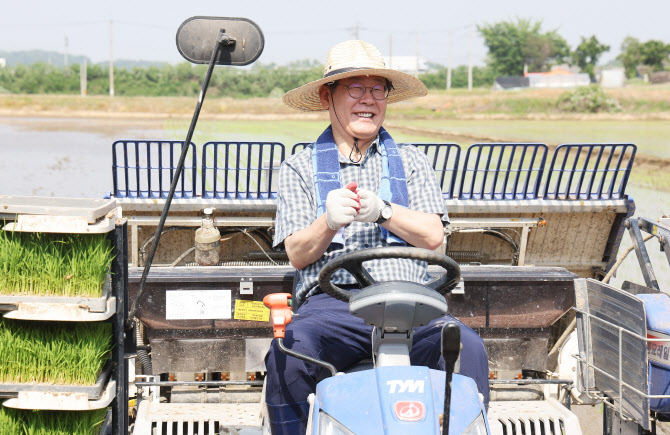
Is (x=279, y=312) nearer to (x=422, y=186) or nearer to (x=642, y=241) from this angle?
(x=422, y=186)

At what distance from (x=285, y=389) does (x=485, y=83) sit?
8621cm

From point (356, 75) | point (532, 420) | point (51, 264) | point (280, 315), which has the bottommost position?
point (532, 420)

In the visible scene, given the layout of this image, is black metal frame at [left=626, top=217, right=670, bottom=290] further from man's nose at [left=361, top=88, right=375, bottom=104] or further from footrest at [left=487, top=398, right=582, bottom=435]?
man's nose at [left=361, top=88, right=375, bottom=104]

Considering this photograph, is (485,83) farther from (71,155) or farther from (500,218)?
(500,218)

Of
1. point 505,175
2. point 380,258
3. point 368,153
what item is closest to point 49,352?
point 380,258

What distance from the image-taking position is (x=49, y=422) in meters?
2.61

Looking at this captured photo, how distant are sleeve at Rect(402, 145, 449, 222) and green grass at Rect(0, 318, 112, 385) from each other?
1.42m

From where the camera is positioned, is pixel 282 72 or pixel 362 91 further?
pixel 282 72

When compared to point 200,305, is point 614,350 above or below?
below

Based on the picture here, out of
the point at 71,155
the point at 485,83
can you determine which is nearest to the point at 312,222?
the point at 71,155

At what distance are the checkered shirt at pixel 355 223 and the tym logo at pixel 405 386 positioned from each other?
3.04 feet

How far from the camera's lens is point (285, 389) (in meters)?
2.69

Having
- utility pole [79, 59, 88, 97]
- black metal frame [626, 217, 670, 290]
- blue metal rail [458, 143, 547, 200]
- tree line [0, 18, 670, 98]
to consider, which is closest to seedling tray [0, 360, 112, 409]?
black metal frame [626, 217, 670, 290]

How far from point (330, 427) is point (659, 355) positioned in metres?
1.71
